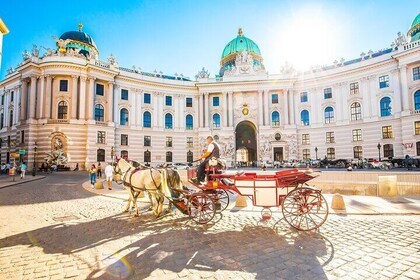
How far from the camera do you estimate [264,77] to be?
4291 centimetres

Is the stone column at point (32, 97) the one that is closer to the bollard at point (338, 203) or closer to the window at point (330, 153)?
the bollard at point (338, 203)

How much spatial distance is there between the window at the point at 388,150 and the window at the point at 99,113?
150 feet

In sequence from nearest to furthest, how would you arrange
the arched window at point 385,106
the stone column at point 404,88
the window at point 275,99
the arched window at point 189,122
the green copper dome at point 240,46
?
the stone column at point 404,88 → the arched window at point 385,106 → the window at point 275,99 → the arched window at point 189,122 → the green copper dome at point 240,46

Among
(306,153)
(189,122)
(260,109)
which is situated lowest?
(306,153)

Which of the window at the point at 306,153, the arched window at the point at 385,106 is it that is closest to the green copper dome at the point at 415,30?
the arched window at the point at 385,106

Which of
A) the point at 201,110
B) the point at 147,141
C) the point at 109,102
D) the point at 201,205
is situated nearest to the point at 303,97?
the point at 201,110

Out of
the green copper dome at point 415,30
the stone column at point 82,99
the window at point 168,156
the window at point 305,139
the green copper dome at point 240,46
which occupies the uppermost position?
the green copper dome at point 240,46

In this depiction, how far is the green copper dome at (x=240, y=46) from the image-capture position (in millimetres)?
49406

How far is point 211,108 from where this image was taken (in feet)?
146

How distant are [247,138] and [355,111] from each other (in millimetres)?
19427

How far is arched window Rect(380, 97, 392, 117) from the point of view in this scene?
33.8 metres

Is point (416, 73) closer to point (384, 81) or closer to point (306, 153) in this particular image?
point (384, 81)

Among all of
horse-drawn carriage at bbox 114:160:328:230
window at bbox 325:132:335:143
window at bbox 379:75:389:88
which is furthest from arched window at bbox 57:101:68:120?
window at bbox 379:75:389:88

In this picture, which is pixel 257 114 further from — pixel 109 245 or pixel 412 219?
pixel 109 245
